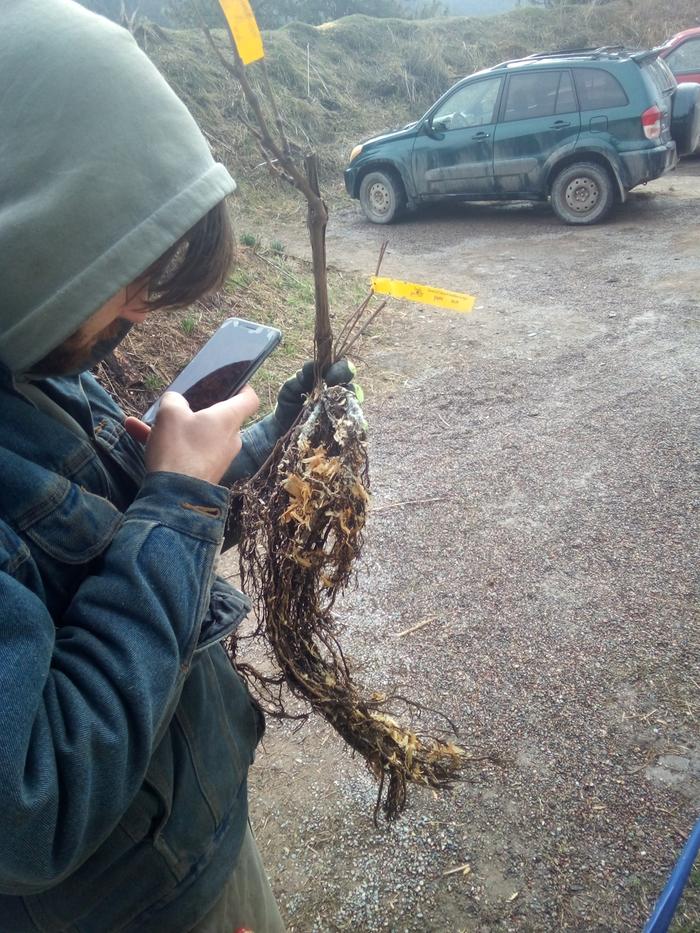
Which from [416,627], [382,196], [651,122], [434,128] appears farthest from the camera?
[382,196]

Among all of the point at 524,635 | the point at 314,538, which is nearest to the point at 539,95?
the point at 524,635

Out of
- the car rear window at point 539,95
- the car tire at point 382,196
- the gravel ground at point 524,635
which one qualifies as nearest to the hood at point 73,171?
the gravel ground at point 524,635

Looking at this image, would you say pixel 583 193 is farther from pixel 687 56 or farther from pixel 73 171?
pixel 73 171

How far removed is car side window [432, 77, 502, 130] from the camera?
8.27 m

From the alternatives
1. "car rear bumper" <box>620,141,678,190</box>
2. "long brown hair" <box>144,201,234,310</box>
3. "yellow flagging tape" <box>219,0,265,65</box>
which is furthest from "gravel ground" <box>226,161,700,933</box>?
"car rear bumper" <box>620,141,678,190</box>

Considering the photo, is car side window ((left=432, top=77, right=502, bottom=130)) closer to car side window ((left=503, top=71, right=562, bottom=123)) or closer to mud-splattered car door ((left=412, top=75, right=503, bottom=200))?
mud-splattered car door ((left=412, top=75, right=503, bottom=200))

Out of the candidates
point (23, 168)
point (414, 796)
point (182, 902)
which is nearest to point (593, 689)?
point (414, 796)

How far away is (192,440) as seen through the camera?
3.54 feet

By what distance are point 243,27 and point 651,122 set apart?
722 centimetres

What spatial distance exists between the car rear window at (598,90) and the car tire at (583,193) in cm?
62

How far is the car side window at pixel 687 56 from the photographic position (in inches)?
381

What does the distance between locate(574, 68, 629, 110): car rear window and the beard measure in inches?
326

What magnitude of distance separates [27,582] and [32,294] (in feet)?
1.21

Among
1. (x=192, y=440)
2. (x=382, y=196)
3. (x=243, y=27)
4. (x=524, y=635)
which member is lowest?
(x=524, y=635)
